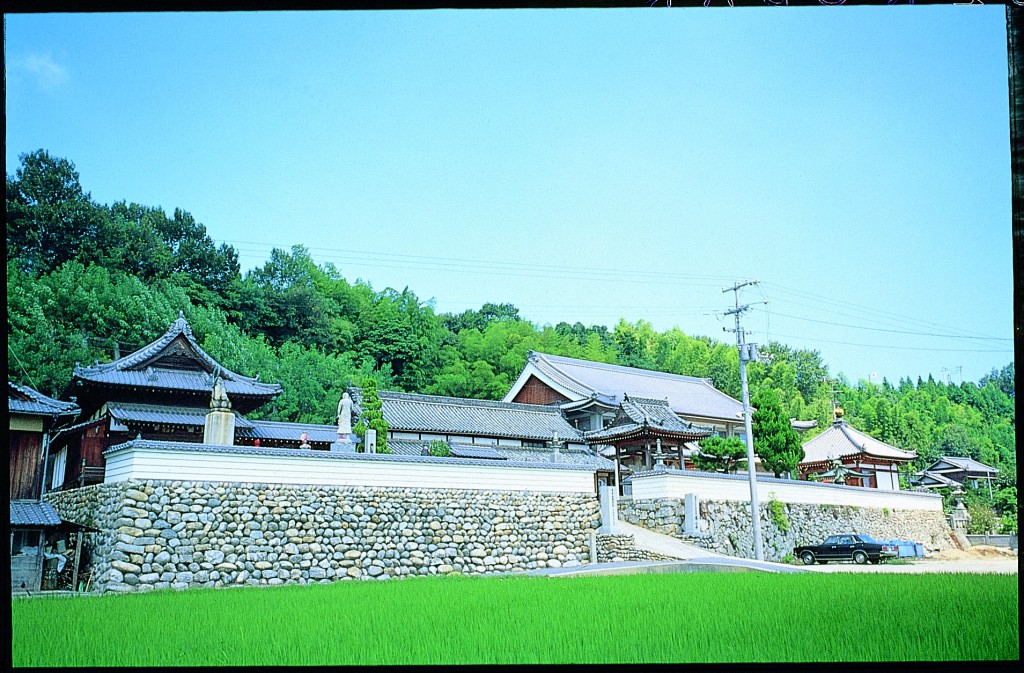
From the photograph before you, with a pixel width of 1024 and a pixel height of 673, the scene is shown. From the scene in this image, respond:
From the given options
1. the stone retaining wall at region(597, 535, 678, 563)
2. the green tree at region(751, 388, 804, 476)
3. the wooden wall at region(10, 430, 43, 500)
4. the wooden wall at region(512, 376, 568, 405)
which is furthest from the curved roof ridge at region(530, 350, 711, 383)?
the wooden wall at region(10, 430, 43, 500)

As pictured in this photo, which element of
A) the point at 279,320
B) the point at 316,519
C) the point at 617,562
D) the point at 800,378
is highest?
the point at 279,320

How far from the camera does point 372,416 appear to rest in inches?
324

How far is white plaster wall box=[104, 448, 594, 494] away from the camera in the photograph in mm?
5902

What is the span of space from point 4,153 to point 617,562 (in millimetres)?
5689

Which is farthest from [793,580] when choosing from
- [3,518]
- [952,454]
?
[3,518]

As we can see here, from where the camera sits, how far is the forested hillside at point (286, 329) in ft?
26.4

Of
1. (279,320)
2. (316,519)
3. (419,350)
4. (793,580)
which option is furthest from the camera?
(419,350)

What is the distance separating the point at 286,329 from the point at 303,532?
4.01m

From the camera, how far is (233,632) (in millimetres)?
4047

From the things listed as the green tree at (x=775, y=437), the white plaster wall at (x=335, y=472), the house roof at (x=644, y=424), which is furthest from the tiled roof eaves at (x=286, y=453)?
the green tree at (x=775, y=437)

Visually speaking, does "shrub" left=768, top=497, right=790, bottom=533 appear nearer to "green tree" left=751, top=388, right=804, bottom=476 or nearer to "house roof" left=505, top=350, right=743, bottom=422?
"green tree" left=751, top=388, right=804, bottom=476

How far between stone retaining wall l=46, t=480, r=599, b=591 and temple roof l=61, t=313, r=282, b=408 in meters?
1.45

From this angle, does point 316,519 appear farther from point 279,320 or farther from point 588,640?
point 279,320

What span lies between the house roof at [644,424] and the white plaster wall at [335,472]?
2413 millimetres
